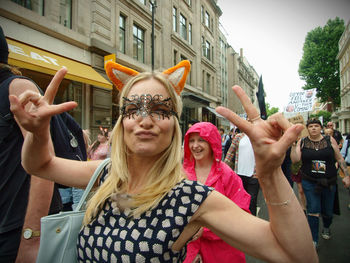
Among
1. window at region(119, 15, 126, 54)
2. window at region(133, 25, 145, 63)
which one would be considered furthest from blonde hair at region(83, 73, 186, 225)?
window at region(133, 25, 145, 63)

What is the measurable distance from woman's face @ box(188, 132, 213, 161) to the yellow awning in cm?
601

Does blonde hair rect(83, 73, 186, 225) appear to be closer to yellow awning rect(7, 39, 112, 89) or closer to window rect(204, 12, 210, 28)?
yellow awning rect(7, 39, 112, 89)

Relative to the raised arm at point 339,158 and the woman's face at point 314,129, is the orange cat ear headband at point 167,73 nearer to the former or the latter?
the woman's face at point 314,129

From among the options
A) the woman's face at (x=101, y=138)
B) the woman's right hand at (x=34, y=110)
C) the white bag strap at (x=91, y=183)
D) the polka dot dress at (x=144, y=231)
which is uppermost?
the woman's right hand at (x=34, y=110)

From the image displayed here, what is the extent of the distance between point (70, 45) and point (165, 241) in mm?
10415

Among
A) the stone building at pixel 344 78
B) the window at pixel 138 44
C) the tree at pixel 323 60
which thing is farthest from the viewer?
the tree at pixel 323 60

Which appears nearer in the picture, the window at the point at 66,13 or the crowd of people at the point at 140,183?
the crowd of people at the point at 140,183

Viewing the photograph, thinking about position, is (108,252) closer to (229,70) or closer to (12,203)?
(12,203)

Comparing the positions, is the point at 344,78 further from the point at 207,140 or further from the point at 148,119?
the point at 148,119

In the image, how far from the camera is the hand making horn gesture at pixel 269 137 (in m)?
0.91

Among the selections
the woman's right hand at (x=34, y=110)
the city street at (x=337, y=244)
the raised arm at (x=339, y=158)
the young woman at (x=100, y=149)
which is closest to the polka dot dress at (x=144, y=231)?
the woman's right hand at (x=34, y=110)

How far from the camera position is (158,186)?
4.07 ft

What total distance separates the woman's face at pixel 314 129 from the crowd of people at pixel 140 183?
3492 mm

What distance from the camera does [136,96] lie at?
1339 mm
